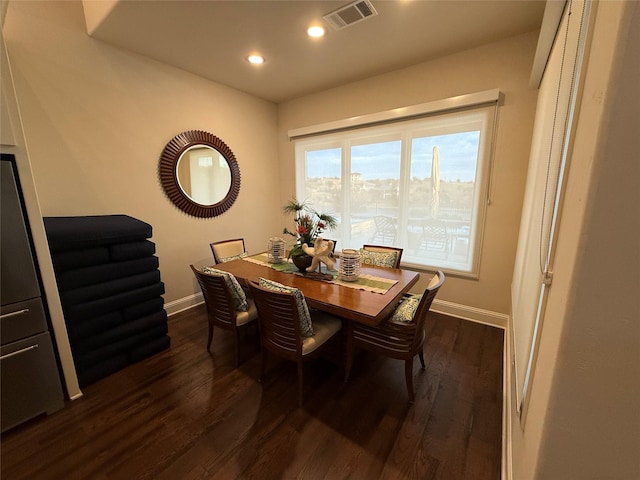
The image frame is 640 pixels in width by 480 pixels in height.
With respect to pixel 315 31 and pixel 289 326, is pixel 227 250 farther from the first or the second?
pixel 315 31

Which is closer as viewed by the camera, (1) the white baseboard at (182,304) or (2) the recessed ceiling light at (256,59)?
(2) the recessed ceiling light at (256,59)

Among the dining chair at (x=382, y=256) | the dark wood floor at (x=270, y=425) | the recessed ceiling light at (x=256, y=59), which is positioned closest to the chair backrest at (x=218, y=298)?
the dark wood floor at (x=270, y=425)

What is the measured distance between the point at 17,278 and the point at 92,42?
7.28ft

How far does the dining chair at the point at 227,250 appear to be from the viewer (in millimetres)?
2965

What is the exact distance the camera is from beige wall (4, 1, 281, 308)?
2105 millimetres

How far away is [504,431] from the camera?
1.53 m

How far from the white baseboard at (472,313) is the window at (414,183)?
1.34 feet

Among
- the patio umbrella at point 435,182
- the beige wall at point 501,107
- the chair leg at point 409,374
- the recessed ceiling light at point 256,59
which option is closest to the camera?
the chair leg at point 409,374

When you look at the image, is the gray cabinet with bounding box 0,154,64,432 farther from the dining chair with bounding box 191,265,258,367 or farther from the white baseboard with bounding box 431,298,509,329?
the white baseboard with bounding box 431,298,509,329

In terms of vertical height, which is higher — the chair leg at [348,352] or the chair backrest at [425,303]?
the chair backrest at [425,303]

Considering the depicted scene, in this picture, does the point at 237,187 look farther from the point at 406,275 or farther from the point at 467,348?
the point at 467,348

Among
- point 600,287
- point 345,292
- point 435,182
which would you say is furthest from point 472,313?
point 600,287

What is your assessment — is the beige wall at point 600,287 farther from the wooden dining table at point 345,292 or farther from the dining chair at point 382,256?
the dining chair at point 382,256

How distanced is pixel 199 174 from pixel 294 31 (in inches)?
74.7
